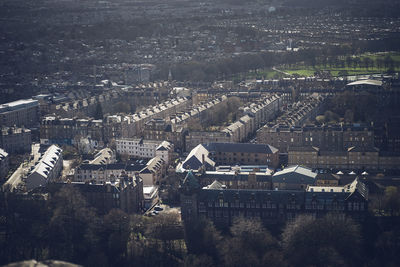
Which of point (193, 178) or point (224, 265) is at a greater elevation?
point (193, 178)

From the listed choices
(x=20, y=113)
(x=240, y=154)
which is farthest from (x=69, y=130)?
(x=240, y=154)

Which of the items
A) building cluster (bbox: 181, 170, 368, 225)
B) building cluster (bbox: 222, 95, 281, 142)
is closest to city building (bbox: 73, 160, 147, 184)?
building cluster (bbox: 181, 170, 368, 225)

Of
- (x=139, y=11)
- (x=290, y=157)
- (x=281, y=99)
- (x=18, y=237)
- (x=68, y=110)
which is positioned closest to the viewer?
(x=18, y=237)

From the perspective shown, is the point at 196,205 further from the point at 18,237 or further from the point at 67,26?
the point at 67,26

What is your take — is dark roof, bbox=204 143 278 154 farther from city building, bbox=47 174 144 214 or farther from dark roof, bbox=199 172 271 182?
city building, bbox=47 174 144 214

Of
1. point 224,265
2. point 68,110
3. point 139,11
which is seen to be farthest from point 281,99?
point 139,11

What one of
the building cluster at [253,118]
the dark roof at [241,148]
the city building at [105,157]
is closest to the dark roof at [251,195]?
the dark roof at [241,148]

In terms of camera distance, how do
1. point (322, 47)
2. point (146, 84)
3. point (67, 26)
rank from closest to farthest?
1. point (146, 84)
2. point (322, 47)
3. point (67, 26)
